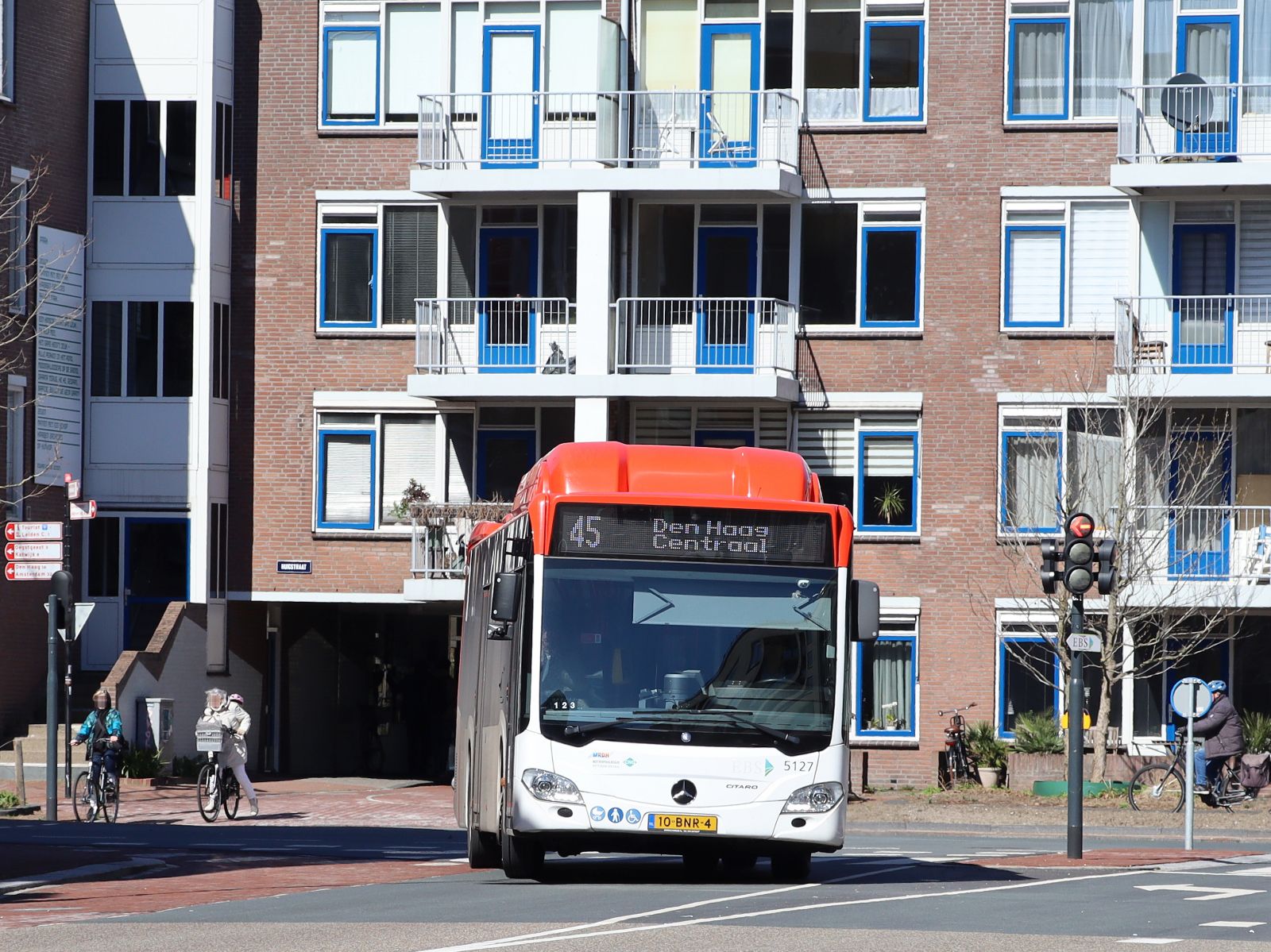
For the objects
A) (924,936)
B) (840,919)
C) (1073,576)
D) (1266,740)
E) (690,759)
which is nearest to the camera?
(924,936)

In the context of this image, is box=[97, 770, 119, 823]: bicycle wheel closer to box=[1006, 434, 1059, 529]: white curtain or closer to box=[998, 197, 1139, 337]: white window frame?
box=[1006, 434, 1059, 529]: white curtain

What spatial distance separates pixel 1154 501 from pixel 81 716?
1683 centimetres

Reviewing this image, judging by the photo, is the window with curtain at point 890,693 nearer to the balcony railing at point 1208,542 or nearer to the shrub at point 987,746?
the shrub at point 987,746

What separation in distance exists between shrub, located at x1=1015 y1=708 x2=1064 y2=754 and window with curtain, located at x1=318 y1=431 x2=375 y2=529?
11.0 metres

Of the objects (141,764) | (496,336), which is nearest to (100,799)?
(141,764)

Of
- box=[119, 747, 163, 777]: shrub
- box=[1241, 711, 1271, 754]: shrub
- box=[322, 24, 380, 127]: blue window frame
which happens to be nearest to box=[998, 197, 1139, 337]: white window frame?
box=[1241, 711, 1271, 754]: shrub

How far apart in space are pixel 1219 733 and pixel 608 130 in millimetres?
13077

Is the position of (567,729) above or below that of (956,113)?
below

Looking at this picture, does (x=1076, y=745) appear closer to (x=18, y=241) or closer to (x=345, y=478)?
(x=345, y=478)

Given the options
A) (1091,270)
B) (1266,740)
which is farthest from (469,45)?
(1266,740)

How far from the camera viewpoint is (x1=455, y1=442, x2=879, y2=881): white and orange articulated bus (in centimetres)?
1495

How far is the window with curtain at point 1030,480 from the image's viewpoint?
32.8m

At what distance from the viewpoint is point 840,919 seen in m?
13.4

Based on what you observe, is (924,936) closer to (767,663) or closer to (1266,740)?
(767,663)
